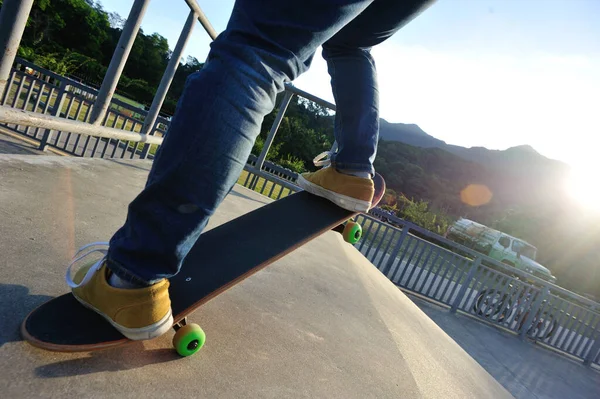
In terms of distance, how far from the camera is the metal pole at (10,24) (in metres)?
0.96

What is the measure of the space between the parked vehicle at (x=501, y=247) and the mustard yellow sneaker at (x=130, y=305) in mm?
14730

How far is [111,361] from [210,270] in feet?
0.96

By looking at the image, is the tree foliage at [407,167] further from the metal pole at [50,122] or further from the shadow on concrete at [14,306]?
the shadow on concrete at [14,306]

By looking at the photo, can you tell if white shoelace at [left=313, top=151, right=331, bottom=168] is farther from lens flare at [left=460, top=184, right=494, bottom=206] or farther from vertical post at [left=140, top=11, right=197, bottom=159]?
lens flare at [left=460, top=184, right=494, bottom=206]

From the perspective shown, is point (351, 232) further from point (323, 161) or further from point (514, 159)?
Answer: point (514, 159)

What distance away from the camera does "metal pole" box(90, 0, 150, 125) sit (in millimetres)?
1750

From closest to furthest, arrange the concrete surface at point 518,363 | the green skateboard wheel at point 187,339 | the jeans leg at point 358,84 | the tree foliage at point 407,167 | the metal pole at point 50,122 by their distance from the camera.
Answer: the green skateboard wheel at point 187,339 → the metal pole at point 50,122 → the jeans leg at point 358,84 → the concrete surface at point 518,363 → the tree foliage at point 407,167

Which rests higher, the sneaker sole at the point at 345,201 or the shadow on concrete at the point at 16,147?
the sneaker sole at the point at 345,201

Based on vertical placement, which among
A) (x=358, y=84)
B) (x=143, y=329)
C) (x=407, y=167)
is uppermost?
(x=407, y=167)

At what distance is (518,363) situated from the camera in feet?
15.6

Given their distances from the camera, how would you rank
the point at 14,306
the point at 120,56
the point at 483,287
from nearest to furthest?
the point at 14,306 < the point at 120,56 < the point at 483,287

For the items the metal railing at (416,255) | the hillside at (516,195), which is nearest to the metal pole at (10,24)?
the metal railing at (416,255)

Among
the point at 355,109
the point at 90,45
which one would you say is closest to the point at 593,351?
the point at 355,109

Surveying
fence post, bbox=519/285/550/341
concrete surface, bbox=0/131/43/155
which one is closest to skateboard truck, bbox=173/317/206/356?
concrete surface, bbox=0/131/43/155
